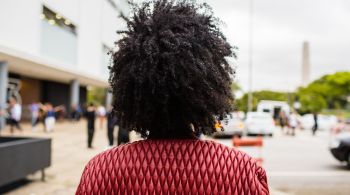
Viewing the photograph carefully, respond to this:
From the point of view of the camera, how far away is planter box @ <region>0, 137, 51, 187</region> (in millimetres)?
7086

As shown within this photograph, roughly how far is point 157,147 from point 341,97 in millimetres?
104692

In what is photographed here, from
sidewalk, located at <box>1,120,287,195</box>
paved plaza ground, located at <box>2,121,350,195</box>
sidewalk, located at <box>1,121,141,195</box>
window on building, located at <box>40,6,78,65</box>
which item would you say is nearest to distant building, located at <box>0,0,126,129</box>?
window on building, located at <box>40,6,78,65</box>

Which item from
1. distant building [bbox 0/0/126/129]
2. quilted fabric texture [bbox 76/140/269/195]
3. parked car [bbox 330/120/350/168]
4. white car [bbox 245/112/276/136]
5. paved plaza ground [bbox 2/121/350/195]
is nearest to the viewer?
quilted fabric texture [bbox 76/140/269/195]

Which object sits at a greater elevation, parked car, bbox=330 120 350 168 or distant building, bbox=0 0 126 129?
distant building, bbox=0 0 126 129

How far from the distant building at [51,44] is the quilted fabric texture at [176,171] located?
1217 centimetres

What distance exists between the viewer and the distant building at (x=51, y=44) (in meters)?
20.7

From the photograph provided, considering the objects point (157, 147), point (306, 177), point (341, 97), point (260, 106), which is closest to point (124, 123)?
point (157, 147)

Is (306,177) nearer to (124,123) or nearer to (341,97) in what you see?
(124,123)

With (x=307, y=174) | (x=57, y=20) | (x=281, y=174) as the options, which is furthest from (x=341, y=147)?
(x=57, y=20)

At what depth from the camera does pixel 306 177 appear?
10.1 m

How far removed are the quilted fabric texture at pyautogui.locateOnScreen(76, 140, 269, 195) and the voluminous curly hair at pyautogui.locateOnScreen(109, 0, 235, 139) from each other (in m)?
0.14

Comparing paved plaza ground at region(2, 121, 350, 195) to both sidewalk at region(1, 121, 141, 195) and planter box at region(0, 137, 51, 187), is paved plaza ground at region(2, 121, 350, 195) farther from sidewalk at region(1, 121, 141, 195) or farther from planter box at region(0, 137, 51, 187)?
planter box at region(0, 137, 51, 187)

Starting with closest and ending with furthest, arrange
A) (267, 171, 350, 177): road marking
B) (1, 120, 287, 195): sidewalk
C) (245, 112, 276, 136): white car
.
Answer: (1, 120, 287, 195): sidewalk → (267, 171, 350, 177): road marking → (245, 112, 276, 136): white car

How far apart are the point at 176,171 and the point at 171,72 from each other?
43 cm
